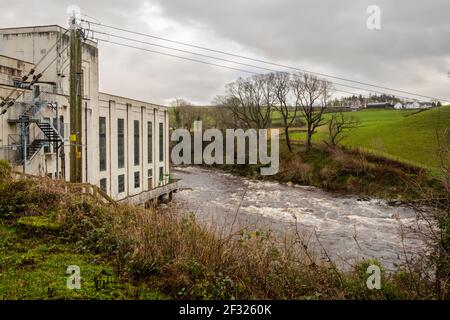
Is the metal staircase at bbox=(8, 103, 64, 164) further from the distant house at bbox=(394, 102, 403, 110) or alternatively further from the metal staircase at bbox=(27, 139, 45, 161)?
the distant house at bbox=(394, 102, 403, 110)

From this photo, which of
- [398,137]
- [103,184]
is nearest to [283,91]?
[398,137]

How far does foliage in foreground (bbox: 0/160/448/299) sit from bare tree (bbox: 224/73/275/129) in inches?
1788

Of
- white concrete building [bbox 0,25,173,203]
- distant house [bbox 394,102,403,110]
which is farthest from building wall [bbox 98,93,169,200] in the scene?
distant house [bbox 394,102,403,110]

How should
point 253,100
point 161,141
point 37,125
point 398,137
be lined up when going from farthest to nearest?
1. point 253,100
2. point 398,137
3. point 161,141
4. point 37,125

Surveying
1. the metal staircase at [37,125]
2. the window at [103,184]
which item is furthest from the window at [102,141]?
the metal staircase at [37,125]

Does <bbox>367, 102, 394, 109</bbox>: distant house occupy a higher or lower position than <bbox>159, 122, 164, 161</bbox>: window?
higher

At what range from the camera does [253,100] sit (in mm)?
54500

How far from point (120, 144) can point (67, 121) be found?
7.30 metres

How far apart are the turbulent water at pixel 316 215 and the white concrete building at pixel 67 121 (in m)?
5.39

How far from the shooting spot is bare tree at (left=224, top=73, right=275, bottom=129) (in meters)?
52.6

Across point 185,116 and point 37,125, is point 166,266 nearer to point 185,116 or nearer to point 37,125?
point 37,125

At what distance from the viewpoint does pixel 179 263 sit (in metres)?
6.16

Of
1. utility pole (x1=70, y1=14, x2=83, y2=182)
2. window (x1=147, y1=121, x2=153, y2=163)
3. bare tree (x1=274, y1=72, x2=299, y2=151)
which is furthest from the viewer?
bare tree (x1=274, y1=72, x2=299, y2=151)
